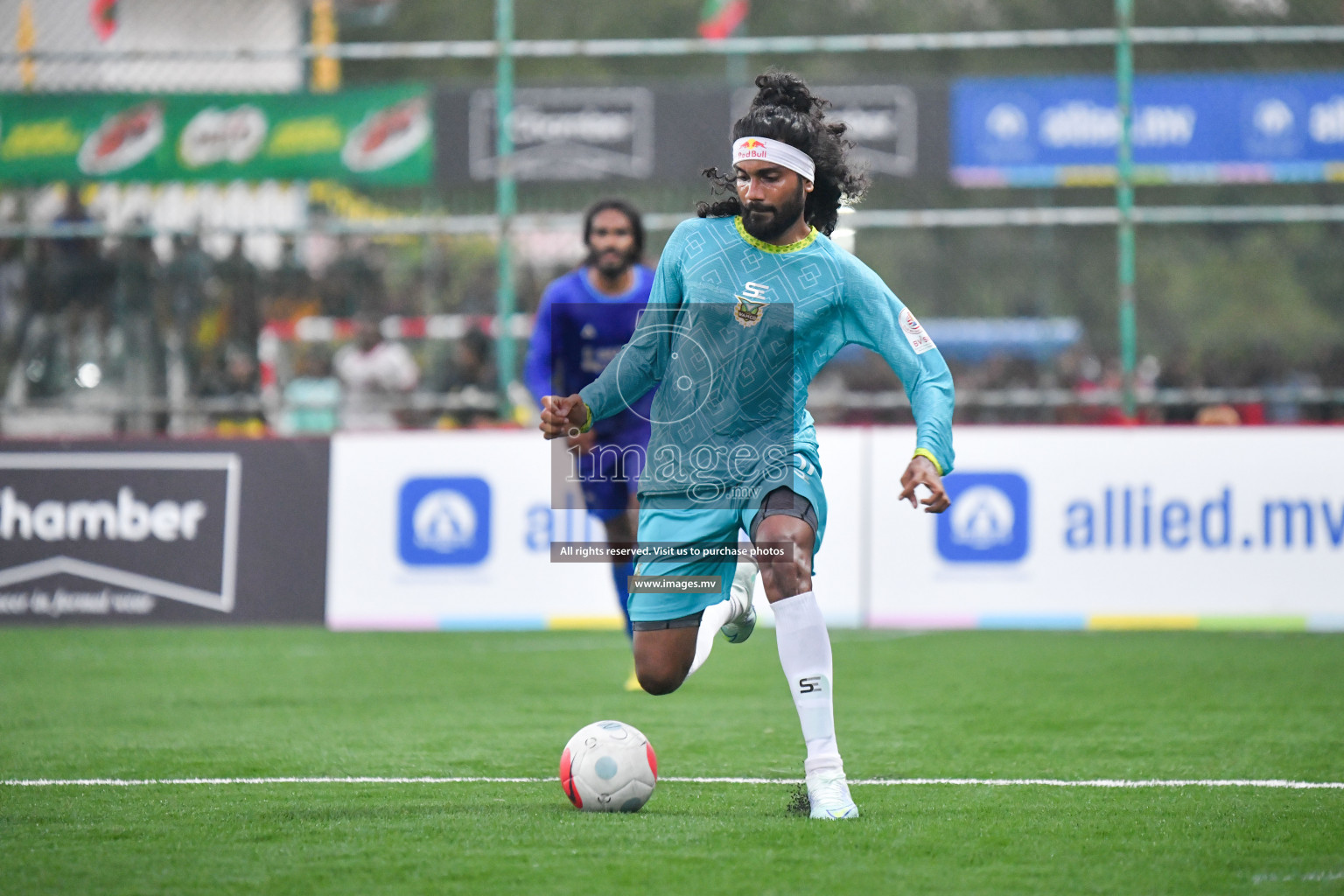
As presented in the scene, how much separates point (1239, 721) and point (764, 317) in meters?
3.20

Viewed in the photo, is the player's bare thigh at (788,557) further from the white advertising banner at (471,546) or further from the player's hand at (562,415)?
the white advertising banner at (471,546)

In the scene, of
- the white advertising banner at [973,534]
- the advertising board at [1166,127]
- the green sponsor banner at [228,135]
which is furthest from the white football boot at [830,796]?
the green sponsor banner at [228,135]

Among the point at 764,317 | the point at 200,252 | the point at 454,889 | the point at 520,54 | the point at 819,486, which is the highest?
the point at 520,54

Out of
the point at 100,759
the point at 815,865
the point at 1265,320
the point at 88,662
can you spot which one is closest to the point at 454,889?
the point at 815,865

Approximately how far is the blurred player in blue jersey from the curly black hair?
2940mm

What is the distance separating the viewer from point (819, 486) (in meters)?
4.94

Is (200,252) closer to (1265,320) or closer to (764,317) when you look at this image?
(764,317)

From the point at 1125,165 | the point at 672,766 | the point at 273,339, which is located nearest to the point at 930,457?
the point at 672,766

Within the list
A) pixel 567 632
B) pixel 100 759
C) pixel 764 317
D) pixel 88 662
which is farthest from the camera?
pixel 567 632

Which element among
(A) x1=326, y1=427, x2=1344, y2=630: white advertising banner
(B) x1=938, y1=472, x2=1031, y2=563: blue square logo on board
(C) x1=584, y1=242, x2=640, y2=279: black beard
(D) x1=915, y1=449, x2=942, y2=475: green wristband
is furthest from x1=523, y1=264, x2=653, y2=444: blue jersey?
(D) x1=915, y1=449, x2=942, y2=475: green wristband

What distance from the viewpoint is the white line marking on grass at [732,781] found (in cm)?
530

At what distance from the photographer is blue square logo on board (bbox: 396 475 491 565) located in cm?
1104

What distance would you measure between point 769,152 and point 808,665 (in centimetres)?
150

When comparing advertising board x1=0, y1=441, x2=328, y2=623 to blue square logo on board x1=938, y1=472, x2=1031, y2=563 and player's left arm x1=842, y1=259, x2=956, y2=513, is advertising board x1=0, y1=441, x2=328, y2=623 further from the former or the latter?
player's left arm x1=842, y1=259, x2=956, y2=513
